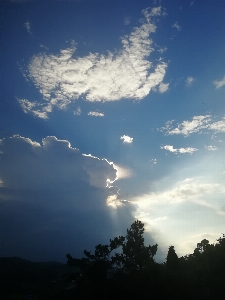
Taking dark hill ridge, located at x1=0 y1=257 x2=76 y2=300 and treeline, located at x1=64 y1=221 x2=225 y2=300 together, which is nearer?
treeline, located at x1=64 y1=221 x2=225 y2=300

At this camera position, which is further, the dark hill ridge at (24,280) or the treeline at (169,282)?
the dark hill ridge at (24,280)

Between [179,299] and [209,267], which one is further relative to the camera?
[209,267]

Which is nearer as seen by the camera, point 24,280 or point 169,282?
point 169,282

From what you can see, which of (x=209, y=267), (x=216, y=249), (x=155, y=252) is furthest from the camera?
(x=155, y=252)

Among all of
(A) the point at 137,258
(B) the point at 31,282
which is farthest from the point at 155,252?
(B) the point at 31,282

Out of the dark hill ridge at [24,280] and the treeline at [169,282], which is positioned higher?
the treeline at [169,282]

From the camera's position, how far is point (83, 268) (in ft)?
191

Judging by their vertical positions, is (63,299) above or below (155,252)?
below

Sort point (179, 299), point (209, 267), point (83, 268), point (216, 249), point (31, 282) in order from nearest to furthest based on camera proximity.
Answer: point (179, 299) < point (209, 267) < point (216, 249) < point (83, 268) < point (31, 282)

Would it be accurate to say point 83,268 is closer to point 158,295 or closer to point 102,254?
point 102,254

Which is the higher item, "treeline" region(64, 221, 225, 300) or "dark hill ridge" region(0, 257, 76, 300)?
"treeline" region(64, 221, 225, 300)

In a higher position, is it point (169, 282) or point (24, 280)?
point (169, 282)

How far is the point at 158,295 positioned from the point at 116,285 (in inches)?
249

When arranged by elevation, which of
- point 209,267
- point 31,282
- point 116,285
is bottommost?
point 31,282
